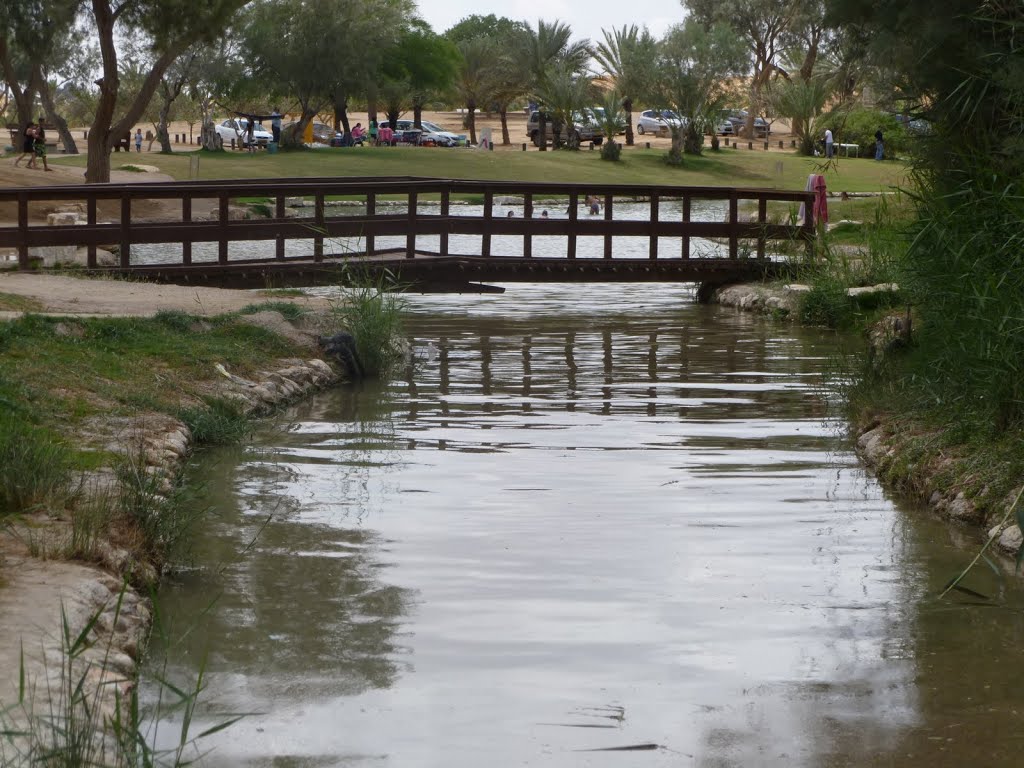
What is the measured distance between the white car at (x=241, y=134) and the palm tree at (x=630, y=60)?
1873 cm

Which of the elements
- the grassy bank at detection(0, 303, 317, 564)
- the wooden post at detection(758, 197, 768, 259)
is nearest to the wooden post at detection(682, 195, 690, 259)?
the wooden post at detection(758, 197, 768, 259)

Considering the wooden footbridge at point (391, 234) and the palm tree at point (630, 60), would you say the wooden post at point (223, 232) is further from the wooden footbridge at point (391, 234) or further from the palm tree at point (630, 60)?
the palm tree at point (630, 60)

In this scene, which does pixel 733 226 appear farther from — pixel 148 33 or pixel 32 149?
pixel 32 149

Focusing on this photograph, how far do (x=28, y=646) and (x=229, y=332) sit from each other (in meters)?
8.47

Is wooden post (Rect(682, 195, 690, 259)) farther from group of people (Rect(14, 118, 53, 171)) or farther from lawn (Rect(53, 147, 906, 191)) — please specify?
lawn (Rect(53, 147, 906, 191))

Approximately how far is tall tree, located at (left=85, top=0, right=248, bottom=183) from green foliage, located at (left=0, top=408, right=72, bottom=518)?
90.2ft

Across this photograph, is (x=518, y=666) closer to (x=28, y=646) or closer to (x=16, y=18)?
(x=28, y=646)

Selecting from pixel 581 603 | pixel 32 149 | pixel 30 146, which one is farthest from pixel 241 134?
pixel 581 603

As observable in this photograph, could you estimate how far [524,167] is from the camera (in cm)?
5175

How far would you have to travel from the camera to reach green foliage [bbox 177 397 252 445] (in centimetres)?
1005

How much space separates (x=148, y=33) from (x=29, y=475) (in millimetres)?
32238

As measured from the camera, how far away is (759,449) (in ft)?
33.7

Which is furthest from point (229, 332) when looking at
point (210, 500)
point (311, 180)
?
point (311, 180)

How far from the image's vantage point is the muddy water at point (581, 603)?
5062 mm
